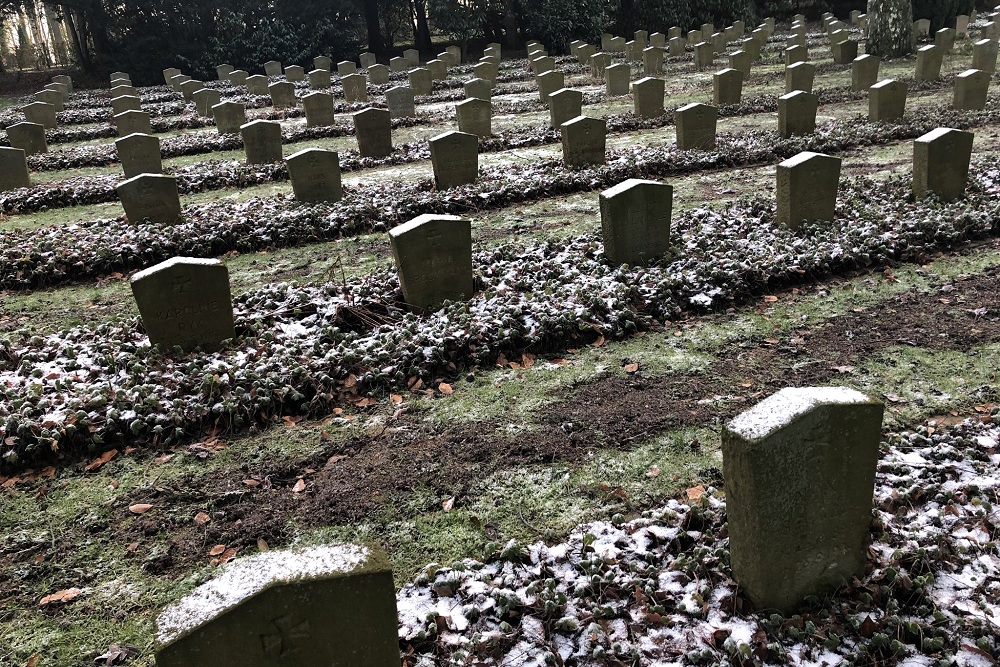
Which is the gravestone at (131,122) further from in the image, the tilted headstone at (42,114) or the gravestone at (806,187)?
the gravestone at (806,187)

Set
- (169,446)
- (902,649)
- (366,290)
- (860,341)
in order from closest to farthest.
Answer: (902,649), (169,446), (860,341), (366,290)

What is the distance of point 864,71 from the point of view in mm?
18234

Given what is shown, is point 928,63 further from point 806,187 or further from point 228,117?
point 228,117

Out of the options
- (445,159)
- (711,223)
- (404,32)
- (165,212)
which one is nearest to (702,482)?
(711,223)

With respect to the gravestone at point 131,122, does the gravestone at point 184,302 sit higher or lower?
lower

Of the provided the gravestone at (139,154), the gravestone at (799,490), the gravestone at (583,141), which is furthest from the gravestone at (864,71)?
the gravestone at (799,490)

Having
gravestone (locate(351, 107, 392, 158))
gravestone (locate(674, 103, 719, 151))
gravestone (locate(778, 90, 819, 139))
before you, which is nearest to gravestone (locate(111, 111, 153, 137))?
gravestone (locate(351, 107, 392, 158))

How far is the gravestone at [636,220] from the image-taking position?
823 cm

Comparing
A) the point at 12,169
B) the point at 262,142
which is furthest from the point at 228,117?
the point at 12,169

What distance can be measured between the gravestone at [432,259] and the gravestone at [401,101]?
13.2 meters

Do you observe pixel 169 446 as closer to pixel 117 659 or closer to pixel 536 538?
pixel 117 659

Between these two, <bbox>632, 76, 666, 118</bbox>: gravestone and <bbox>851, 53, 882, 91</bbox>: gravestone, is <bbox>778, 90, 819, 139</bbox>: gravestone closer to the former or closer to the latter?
<bbox>632, 76, 666, 118</bbox>: gravestone

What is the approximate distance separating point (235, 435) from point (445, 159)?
734 centimetres

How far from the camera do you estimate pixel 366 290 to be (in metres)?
7.96
